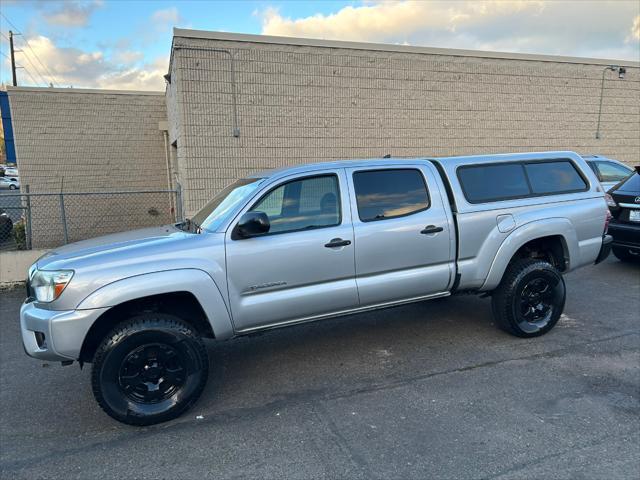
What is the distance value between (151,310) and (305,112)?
637cm

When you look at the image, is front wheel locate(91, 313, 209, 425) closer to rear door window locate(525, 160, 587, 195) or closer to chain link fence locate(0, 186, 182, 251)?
rear door window locate(525, 160, 587, 195)

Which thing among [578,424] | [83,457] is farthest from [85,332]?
[578,424]

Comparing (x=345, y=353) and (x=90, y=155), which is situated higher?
(x=90, y=155)

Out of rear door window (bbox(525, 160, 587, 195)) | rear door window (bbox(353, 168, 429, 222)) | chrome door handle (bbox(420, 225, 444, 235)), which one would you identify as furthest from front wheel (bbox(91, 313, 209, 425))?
rear door window (bbox(525, 160, 587, 195))

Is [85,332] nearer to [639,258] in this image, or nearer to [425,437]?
[425,437]

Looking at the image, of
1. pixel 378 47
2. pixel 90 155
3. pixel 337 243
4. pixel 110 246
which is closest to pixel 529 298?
pixel 337 243

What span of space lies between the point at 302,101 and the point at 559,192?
5.54 meters

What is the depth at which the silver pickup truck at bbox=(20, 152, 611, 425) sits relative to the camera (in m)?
3.25

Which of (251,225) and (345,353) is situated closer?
(251,225)

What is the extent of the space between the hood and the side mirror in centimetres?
47

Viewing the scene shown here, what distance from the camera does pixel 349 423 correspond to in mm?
3271

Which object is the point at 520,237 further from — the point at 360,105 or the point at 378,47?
the point at 378,47

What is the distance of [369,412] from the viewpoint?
340cm

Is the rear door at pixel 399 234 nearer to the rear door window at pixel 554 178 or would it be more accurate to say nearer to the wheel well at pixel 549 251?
the wheel well at pixel 549 251
